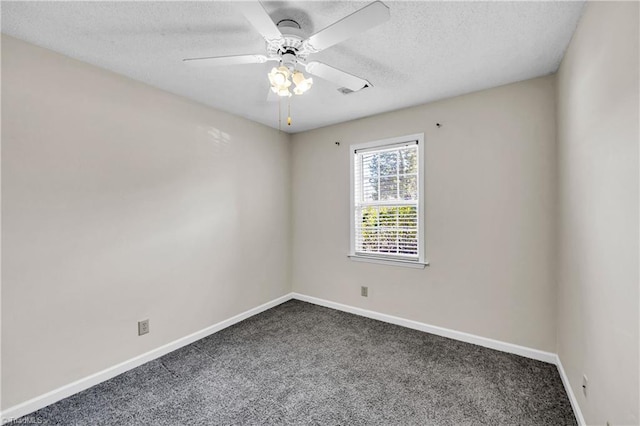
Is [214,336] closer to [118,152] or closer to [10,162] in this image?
[118,152]

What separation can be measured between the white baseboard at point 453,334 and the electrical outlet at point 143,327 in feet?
6.82

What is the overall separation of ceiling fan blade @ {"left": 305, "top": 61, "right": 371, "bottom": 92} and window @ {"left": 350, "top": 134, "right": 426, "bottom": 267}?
145cm

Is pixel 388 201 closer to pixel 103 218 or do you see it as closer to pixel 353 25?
pixel 353 25

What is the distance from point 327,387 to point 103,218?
2.21m

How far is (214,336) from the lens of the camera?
3039 mm

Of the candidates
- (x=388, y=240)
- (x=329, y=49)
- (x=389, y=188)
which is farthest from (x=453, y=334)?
(x=329, y=49)

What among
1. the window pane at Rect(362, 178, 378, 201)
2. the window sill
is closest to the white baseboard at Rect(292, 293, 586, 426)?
the window sill

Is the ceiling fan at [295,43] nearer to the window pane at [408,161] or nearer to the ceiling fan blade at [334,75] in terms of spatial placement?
the ceiling fan blade at [334,75]

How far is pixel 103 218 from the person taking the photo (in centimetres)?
229

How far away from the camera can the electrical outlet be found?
2506mm

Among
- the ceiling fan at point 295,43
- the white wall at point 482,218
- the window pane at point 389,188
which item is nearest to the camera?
the ceiling fan at point 295,43

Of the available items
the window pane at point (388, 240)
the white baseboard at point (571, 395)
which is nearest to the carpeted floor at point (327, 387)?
the white baseboard at point (571, 395)

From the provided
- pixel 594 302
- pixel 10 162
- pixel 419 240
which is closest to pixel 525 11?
pixel 594 302

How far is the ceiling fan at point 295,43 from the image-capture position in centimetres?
129
